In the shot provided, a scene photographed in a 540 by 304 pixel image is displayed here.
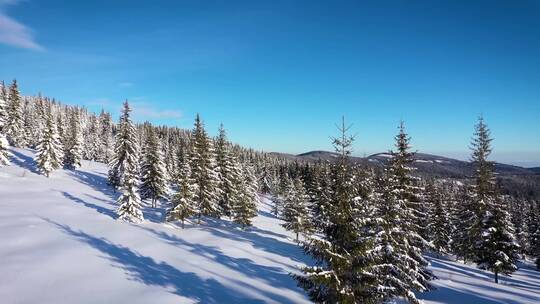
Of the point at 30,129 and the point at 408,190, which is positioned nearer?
the point at 408,190

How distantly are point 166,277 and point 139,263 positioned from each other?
3.27 meters

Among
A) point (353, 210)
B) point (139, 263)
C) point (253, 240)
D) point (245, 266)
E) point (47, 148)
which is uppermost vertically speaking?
point (47, 148)

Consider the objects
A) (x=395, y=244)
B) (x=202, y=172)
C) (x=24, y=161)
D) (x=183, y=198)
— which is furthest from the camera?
(x=24, y=161)

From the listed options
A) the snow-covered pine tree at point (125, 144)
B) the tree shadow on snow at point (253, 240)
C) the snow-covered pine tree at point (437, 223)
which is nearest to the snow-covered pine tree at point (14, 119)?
the snow-covered pine tree at point (125, 144)

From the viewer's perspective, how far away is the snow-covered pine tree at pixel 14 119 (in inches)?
2776

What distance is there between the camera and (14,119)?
251 feet

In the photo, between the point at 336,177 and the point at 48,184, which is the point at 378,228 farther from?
the point at 48,184

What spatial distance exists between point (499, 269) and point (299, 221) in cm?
2756

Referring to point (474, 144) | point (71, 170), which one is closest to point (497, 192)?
point (474, 144)

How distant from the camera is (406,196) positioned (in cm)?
2414

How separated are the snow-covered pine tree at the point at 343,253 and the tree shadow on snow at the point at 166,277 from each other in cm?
761

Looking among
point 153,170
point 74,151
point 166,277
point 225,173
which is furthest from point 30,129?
point 166,277

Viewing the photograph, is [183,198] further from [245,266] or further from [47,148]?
[47,148]

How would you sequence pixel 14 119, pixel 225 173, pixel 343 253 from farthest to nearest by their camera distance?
1. pixel 14 119
2. pixel 225 173
3. pixel 343 253
